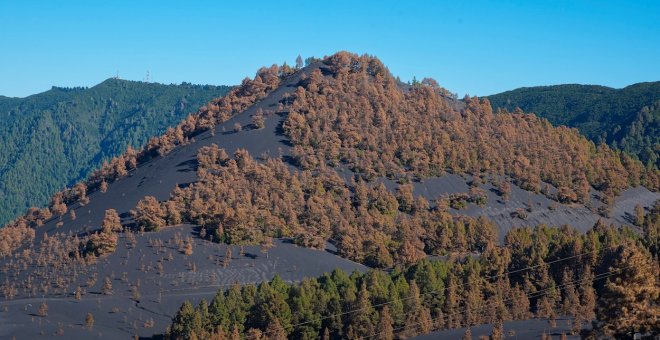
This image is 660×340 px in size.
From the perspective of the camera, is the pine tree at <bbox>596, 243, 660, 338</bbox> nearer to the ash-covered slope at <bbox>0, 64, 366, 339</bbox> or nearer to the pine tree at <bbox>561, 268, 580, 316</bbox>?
the pine tree at <bbox>561, 268, 580, 316</bbox>

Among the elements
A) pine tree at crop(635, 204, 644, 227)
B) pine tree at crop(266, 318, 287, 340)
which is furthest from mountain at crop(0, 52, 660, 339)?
pine tree at crop(635, 204, 644, 227)

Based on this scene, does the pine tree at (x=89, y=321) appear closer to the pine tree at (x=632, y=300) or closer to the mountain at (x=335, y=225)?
the mountain at (x=335, y=225)

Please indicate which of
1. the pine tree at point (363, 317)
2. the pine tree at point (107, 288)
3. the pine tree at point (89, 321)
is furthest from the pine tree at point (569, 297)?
the pine tree at point (107, 288)

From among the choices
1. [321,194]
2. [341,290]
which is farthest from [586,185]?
[341,290]

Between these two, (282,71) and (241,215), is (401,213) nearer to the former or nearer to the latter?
(241,215)

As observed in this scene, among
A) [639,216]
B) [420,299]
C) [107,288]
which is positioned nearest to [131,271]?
[107,288]

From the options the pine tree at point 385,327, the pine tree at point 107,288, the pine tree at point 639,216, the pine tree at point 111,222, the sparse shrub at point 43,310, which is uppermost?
the pine tree at point 111,222

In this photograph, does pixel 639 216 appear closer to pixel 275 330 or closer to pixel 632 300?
pixel 275 330

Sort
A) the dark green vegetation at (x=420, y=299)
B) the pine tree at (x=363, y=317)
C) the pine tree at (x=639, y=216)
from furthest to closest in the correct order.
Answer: the pine tree at (x=639, y=216), the pine tree at (x=363, y=317), the dark green vegetation at (x=420, y=299)
